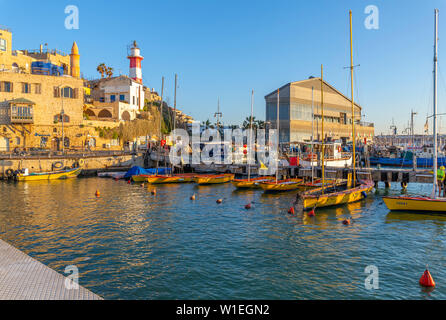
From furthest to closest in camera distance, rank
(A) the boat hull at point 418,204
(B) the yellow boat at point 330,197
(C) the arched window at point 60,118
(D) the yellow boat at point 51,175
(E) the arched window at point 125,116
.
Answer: (E) the arched window at point 125,116, (C) the arched window at point 60,118, (D) the yellow boat at point 51,175, (B) the yellow boat at point 330,197, (A) the boat hull at point 418,204

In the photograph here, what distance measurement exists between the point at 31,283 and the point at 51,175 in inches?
1600

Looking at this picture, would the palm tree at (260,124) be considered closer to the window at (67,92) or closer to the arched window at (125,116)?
the arched window at (125,116)

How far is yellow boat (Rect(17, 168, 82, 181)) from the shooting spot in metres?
44.7

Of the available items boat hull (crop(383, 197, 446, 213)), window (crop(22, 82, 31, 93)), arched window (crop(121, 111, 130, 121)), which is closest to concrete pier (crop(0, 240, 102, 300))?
boat hull (crop(383, 197, 446, 213))

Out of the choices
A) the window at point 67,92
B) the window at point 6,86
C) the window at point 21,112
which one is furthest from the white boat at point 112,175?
the window at point 6,86

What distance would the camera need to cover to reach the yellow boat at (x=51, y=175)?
147 ft

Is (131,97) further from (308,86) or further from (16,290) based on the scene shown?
(16,290)

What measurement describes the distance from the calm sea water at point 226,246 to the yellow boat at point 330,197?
88 centimetres

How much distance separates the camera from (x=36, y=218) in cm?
2347

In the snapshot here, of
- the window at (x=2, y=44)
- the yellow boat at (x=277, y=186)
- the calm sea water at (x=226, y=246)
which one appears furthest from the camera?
the window at (x=2, y=44)

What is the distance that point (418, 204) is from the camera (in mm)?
24641

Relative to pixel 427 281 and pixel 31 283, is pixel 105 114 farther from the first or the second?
pixel 427 281

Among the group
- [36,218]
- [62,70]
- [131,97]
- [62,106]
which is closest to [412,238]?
[36,218]

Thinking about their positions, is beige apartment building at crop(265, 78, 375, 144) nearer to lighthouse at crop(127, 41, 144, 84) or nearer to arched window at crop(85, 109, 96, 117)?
lighthouse at crop(127, 41, 144, 84)
